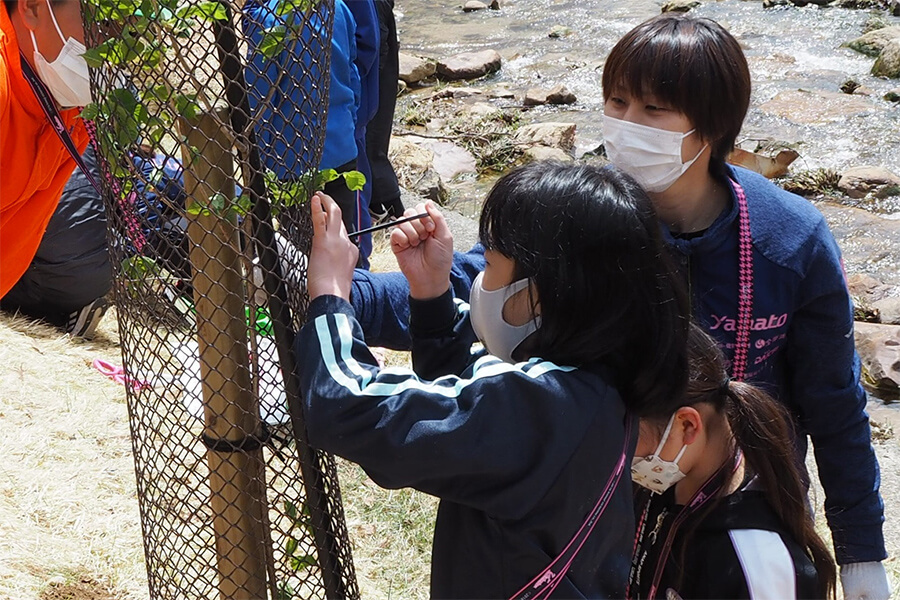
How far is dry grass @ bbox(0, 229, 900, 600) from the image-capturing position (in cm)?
274

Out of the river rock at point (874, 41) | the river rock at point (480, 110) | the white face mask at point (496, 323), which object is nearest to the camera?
the white face mask at point (496, 323)

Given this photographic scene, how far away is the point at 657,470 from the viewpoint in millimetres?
1774

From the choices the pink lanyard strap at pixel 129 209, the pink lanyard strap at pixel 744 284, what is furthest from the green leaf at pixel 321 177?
the pink lanyard strap at pixel 744 284

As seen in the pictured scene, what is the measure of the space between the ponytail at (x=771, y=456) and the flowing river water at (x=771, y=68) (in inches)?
Answer: 196

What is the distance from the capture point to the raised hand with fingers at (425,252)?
1.75 m

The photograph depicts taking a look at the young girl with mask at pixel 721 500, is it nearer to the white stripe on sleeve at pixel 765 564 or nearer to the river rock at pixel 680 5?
the white stripe on sleeve at pixel 765 564

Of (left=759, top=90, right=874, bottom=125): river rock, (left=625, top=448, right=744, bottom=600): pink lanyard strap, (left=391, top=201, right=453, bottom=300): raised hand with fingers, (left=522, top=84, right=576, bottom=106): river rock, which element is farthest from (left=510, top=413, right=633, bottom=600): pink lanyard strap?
(left=522, top=84, right=576, bottom=106): river rock

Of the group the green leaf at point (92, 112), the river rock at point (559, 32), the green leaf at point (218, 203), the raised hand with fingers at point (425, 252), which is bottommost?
the river rock at point (559, 32)

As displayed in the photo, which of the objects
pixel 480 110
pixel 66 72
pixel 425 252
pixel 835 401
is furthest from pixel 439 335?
pixel 480 110

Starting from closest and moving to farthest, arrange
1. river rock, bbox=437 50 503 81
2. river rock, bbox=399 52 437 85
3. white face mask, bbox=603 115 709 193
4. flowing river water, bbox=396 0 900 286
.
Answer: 1. white face mask, bbox=603 115 709 193
2. flowing river water, bbox=396 0 900 286
3. river rock, bbox=399 52 437 85
4. river rock, bbox=437 50 503 81

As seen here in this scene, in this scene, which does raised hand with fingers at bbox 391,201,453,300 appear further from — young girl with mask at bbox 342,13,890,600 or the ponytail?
the ponytail

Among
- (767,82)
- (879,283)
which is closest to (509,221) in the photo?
(879,283)

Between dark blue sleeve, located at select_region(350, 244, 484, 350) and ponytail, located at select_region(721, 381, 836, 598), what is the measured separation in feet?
1.75

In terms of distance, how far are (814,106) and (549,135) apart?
262 cm
